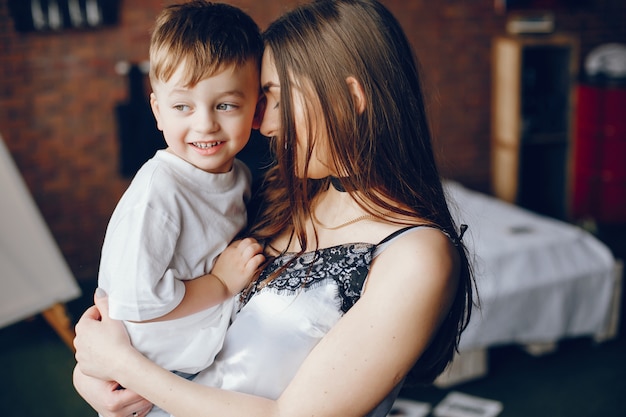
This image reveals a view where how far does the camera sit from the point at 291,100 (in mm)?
1205

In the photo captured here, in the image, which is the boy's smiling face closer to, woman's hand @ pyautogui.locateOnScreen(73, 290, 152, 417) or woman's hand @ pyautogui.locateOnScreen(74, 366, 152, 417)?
woman's hand @ pyautogui.locateOnScreen(73, 290, 152, 417)

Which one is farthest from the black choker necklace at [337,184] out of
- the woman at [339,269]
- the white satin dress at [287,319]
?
the white satin dress at [287,319]

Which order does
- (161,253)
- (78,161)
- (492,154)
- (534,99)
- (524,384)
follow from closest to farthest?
(161,253)
(524,384)
(78,161)
(534,99)
(492,154)

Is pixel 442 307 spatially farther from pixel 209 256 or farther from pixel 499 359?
pixel 499 359

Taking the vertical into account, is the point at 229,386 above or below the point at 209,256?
below

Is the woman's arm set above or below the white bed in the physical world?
above

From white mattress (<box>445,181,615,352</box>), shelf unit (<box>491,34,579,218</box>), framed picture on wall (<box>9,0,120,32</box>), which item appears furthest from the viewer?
shelf unit (<box>491,34,579,218</box>)

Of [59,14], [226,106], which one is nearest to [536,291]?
[226,106]

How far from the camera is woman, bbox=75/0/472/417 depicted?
1.14 metres

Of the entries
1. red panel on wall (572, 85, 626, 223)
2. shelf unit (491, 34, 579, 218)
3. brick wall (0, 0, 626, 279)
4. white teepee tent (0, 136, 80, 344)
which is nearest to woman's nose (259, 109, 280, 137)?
white teepee tent (0, 136, 80, 344)

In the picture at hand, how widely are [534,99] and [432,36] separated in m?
0.95

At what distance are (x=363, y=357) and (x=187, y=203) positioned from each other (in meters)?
0.42

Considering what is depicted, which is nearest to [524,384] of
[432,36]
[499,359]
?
[499,359]

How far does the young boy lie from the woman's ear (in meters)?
0.18
